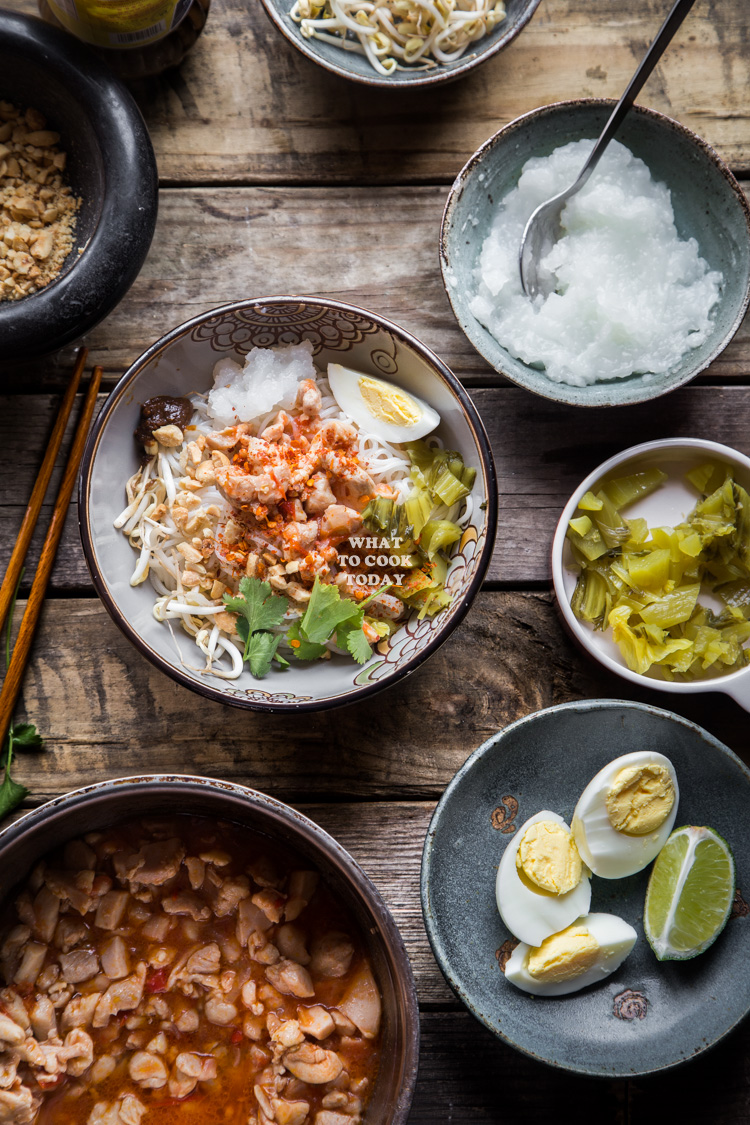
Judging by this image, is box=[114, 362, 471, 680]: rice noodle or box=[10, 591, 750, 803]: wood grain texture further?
box=[10, 591, 750, 803]: wood grain texture

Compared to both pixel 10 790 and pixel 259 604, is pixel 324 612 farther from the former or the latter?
pixel 10 790

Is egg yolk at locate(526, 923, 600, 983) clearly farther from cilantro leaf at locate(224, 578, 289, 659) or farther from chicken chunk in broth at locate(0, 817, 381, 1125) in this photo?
cilantro leaf at locate(224, 578, 289, 659)

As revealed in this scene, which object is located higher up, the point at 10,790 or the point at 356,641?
the point at 356,641

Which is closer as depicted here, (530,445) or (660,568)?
(660,568)

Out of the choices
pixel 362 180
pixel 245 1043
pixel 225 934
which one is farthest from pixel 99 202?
pixel 245 1043

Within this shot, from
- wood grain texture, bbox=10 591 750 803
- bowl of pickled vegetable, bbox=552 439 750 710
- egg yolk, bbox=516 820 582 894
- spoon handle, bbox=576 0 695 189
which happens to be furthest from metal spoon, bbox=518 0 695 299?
egg yolk, bbox=516 820 582 894

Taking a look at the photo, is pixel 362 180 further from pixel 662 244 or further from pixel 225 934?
pixel 225 934

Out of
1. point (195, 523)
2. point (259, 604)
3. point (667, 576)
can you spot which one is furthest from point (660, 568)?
point (195, 523)
